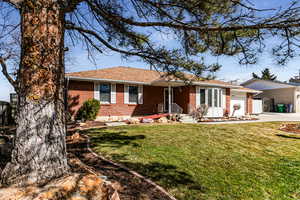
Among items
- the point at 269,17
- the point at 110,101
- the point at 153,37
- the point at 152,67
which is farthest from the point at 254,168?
the point at 110,101

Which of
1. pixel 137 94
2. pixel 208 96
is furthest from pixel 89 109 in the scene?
pixel 208 96

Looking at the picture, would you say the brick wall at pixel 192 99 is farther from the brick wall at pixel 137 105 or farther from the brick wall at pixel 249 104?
the brick wall at pixel 249 104

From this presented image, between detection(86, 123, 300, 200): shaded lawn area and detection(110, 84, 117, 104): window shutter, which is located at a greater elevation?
detection(110, 84, 117, 104): window shutter

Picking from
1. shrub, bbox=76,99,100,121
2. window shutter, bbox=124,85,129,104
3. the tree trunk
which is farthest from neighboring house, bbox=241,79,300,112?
Result: the tree trunk

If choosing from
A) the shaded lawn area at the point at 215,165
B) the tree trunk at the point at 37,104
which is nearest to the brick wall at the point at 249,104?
the shaded lawn area at the point at 215,165

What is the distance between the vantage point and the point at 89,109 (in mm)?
10648

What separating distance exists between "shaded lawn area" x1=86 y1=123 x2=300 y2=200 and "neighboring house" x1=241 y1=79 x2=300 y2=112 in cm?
1953

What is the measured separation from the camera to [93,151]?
454cm

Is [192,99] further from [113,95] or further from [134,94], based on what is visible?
[113,95]

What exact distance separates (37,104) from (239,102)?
1957cm

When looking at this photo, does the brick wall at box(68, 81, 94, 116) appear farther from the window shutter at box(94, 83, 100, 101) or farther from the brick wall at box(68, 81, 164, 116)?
the window shutter at box(94, 83, 100, 101)

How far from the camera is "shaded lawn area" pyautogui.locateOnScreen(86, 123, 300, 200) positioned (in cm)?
275

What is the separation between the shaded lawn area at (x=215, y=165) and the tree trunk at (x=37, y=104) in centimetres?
182

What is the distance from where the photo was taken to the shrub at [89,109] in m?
10.6
